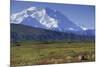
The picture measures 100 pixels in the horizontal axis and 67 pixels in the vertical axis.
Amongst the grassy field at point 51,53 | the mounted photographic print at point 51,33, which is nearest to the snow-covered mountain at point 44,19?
the mounted photographic print at point 51,33

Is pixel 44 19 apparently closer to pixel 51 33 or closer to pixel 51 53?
pixel 51 33

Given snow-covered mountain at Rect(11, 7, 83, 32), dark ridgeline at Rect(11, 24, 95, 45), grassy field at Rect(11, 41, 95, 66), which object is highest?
snow-covered mountain at Rect(11, 7, 83, 32)

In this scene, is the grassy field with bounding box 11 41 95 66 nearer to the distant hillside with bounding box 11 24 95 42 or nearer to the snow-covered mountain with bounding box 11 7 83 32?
the distant hillside with bounding box 11 24 95 42

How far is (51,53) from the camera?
2361 millimetres

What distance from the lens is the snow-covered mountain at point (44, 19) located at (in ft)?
7.41

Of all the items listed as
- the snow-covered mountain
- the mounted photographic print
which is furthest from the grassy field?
the snow-covered mountain

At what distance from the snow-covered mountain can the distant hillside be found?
0.04m

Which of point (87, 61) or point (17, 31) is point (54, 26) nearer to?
point (17, 31)

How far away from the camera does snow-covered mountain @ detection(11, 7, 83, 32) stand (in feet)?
7.41

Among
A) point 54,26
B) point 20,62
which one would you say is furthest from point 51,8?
point 20,62

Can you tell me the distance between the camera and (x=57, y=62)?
7.80ft

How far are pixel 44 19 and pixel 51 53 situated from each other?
15.0 inches

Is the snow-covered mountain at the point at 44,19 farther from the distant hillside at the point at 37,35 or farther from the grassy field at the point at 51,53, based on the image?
the grassy field at the point at 51,53

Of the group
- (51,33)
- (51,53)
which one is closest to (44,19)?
(51,33)
